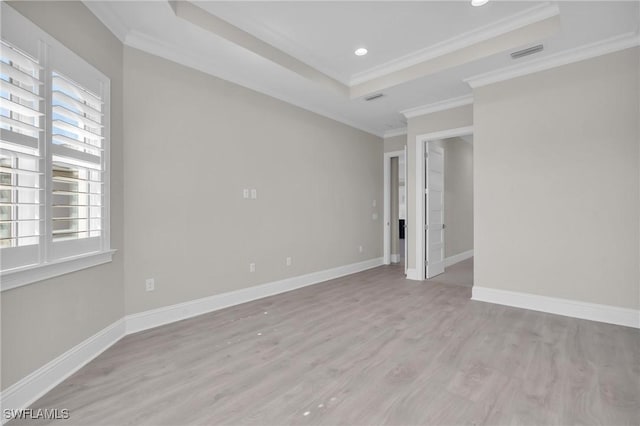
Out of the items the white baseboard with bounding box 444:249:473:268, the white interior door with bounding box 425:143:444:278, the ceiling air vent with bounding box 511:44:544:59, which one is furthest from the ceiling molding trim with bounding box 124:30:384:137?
the white baseboard with bounding box 444:249:473:268

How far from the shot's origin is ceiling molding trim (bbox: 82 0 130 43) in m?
2.51

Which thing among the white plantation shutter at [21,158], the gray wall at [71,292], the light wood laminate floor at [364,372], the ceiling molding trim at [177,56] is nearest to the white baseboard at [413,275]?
the light wood laminate floor at [364,372]

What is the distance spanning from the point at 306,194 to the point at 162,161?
7.55 ft

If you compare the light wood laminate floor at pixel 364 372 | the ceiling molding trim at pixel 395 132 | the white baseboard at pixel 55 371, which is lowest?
the light wood laminate floor at pixel 364 372

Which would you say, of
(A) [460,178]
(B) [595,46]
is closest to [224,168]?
(B) [595,46]

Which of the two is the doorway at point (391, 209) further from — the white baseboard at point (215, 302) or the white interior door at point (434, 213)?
the white baseboard at point (215, 302)

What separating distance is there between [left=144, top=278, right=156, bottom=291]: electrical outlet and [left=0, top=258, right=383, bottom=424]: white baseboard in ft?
0.77

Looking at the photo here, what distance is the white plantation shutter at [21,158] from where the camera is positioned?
1763mm

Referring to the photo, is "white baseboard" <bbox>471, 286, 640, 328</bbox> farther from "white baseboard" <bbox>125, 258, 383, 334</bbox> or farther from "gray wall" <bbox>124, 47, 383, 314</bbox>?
"gray wall" <bbox>124, 47, 383, 314</bbox>

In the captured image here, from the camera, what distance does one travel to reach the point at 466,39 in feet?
11.6

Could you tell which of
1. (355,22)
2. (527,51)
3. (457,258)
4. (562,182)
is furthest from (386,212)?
(355,22)

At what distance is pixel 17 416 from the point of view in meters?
1.79

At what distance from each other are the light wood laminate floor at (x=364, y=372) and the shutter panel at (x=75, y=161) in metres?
1.11

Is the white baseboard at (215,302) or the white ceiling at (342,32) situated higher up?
the white ceiling at (342,32)
